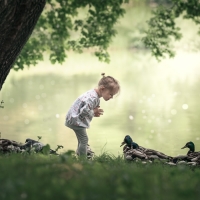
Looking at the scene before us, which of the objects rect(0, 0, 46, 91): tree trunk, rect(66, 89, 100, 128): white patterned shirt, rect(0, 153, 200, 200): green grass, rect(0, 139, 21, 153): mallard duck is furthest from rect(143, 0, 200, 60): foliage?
rect(0, 153, 200, 200): green grass

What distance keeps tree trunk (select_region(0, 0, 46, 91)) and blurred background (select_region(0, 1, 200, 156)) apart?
2.58m

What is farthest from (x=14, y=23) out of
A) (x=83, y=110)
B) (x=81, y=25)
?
(x=81, y=25)

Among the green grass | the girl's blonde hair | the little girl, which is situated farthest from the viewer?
the girl's blonde hair

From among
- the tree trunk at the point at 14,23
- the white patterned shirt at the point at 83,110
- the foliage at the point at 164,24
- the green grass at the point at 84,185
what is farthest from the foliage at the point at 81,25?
the green grass at the point at 84,185

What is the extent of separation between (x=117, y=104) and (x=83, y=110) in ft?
34.3

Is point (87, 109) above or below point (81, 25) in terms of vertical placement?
below

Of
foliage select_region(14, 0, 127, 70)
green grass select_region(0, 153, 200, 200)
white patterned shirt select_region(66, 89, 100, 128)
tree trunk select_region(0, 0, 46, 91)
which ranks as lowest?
green grass select_region(0, 153, 200, 200)

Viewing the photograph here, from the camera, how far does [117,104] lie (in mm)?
17328

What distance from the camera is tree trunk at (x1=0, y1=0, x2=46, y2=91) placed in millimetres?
5891

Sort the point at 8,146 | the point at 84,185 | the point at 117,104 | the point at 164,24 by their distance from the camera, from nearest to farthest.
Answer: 1. the point at 84,185
2. the point at 8,146
3. the point at 164,24
4. the point at 117,104

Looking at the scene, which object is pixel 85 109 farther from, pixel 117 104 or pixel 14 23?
pixel 117 104

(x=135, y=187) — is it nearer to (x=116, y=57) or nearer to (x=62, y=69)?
(x=62, y=69)

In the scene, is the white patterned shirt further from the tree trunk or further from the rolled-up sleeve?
the tree trunk

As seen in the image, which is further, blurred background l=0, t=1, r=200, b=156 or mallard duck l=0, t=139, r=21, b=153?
blurred background l=0, t=1, r=200, b=156
